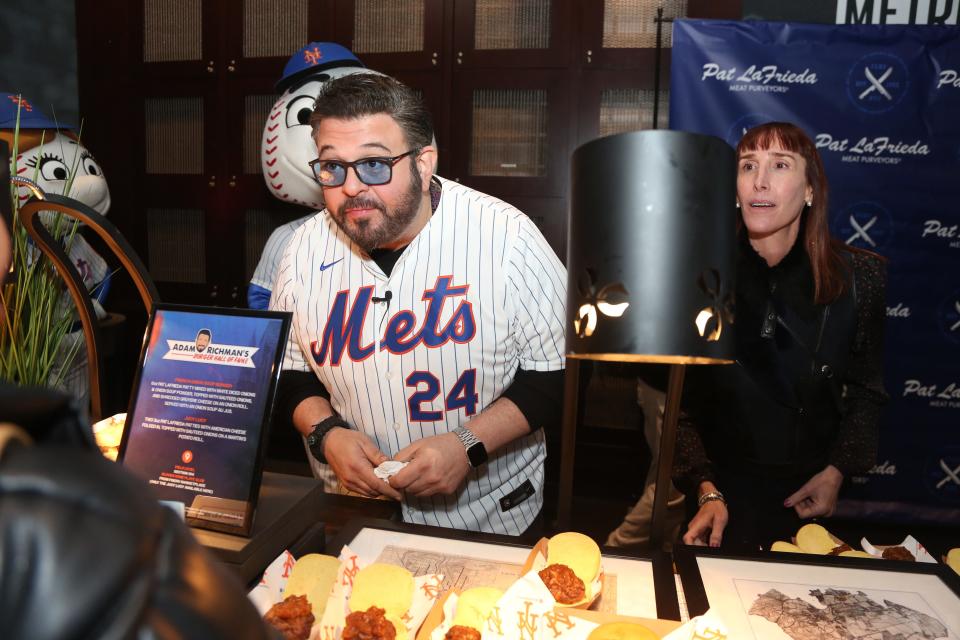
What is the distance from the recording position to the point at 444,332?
1545 millimetres

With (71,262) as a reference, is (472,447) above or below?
below

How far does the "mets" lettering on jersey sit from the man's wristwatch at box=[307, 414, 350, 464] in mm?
153

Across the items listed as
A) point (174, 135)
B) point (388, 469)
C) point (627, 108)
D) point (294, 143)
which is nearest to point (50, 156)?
point (294, 143)

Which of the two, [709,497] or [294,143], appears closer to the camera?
[709,497]

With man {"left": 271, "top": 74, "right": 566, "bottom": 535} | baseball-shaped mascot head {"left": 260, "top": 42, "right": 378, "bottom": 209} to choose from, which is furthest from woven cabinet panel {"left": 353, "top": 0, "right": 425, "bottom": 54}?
man {"left": 271, "top": 74, "right": 566, "bottom": 535}

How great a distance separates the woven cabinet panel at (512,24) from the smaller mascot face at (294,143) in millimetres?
832

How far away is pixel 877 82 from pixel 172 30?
3740 mm

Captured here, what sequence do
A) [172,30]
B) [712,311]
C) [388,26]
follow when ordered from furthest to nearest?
[172,30], [388,26], [712,311]

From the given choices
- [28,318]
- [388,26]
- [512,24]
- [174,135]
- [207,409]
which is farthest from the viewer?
[174,135]

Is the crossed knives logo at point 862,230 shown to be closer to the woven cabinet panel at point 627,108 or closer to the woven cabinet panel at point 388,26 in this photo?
the woven cabinet panel at point 627,108

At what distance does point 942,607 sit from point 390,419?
1.09 meters

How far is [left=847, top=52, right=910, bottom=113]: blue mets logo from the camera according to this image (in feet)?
9.74

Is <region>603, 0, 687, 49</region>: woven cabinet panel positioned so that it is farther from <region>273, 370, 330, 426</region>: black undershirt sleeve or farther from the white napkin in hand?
the white napkin in hand

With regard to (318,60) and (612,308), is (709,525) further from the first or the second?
(318,60)
